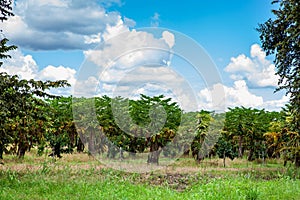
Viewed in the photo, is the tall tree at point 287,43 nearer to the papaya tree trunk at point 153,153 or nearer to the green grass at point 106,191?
the green grass at point 106,191

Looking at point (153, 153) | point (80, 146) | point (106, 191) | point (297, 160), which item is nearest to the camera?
point (106, 191)

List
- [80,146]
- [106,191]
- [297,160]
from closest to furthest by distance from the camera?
[106,191] < [297,160] < [80,146]

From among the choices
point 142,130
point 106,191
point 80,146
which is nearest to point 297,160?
point 142,130

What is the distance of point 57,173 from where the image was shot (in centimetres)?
1769

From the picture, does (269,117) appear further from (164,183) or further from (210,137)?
(164,183)

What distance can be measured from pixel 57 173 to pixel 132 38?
334 inches

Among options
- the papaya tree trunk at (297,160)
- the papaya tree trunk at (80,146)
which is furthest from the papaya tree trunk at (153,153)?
the papaya tree trunk at (297,160)

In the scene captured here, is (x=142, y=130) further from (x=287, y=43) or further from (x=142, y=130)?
(x=287, y=43)

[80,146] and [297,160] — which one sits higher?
[80,146]

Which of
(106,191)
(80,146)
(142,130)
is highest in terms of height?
(142,130)

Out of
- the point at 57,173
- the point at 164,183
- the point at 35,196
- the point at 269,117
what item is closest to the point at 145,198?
the point at 35,196

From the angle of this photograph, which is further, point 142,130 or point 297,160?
point 142,130

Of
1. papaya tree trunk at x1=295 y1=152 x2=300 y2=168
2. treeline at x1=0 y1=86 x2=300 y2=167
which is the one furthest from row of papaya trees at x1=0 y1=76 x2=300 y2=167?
papaya tree trunk at x1=295 y1=152 x2=300 y2=168

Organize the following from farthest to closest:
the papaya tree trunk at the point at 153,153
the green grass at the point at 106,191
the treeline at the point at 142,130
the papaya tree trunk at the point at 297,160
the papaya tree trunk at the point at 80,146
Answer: the papaya tree trunk at the point at 80,146, the treeline at the point at 142,130, the papaya tree trunk at the point at 153,153, the papaya tree trunk at the point at 297,160, the green grass at the point at 106,191
